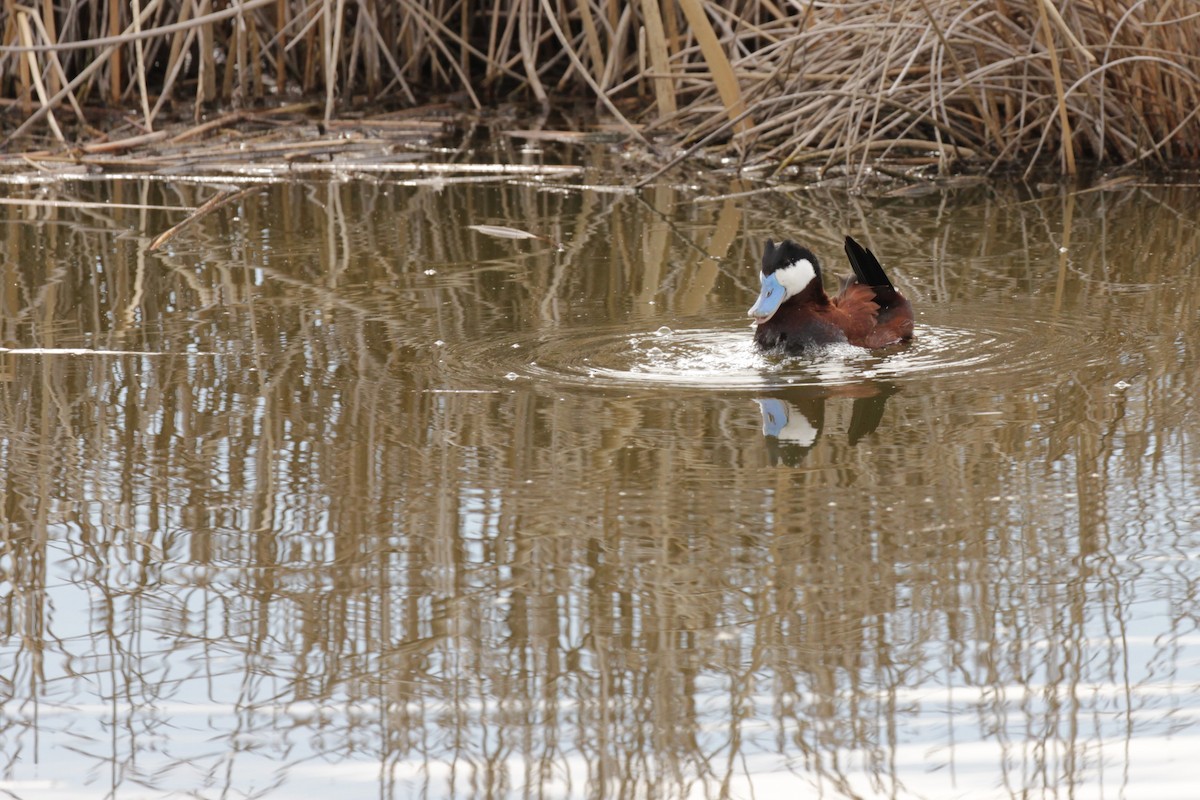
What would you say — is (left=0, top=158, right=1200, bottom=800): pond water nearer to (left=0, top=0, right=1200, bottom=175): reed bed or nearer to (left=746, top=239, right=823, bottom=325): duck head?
(left=746, top=239, right=823, bottom=325): duck head

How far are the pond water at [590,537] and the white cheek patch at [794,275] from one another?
0.64 ft

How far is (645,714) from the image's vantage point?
6.77ft

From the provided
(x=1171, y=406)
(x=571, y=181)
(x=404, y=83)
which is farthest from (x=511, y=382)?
(x=404, y=83)

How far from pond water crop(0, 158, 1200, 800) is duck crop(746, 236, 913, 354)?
0.23 ft

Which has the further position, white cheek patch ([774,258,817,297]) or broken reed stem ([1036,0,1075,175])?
broken reed stem ([1036,0,1075,175])

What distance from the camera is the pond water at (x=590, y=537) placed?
2.00 meters

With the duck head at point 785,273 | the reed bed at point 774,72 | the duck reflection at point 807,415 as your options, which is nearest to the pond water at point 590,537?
the duck reflection at point 807,415

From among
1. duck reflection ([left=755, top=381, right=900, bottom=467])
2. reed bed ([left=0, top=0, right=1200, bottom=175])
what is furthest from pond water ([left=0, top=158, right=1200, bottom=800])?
reed bed ([left=0, top=0, right=1200, bottom=175])

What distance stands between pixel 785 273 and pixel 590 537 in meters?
1.49

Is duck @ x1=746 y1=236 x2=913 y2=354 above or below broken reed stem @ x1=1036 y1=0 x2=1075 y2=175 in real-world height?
below

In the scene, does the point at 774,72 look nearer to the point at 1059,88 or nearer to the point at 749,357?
the point at 1059,88

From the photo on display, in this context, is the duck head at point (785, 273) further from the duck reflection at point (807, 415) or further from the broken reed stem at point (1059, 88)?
the broken reed stem at point (1059, 88)

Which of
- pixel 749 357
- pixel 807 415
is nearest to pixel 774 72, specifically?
pixel 749 357

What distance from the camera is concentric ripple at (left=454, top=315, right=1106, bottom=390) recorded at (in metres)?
3.77
